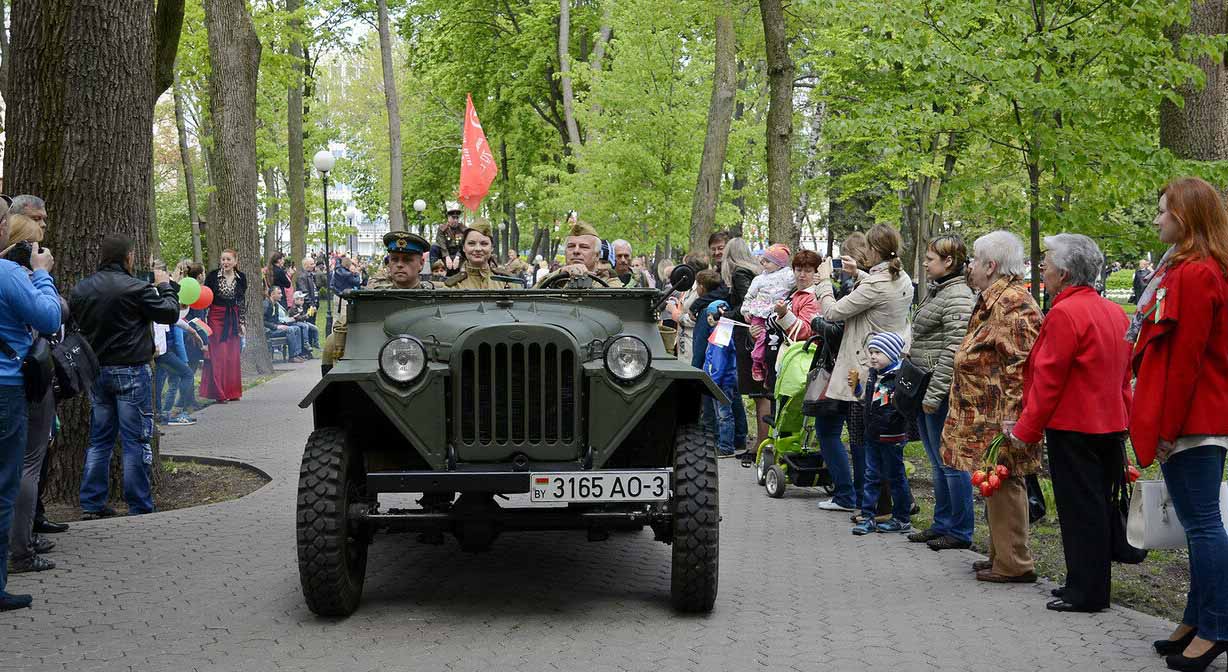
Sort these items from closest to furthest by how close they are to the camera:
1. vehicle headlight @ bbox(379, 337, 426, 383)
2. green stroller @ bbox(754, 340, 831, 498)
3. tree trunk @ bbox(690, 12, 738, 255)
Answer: vehicle headlight @ bbox(379, 337, 426, 383)
green stroller @ bbox(754, 340, 831, 498)
tree trunk @ bbox(690, 12, 738, 255)

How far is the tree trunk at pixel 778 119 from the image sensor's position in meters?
16.6

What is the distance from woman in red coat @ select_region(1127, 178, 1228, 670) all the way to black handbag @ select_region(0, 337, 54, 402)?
220 inches

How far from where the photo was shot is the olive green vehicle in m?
6.31

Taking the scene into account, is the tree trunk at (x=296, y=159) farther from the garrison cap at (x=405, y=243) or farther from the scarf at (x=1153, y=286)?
the scarf at (x=1153, y=286)

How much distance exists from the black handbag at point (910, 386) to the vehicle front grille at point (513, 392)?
271 cm

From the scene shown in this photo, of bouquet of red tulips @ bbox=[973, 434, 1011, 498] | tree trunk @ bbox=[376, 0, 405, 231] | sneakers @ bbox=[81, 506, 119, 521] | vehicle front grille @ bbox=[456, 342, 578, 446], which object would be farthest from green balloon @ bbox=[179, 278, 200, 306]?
tree trunk @ bbox=[376, 0, 405, 231]

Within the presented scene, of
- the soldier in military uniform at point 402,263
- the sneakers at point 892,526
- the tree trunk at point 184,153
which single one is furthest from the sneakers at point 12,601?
the tree trunk at point 184,153

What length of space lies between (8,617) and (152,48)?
537 cm

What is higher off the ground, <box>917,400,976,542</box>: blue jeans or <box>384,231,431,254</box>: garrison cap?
<box>384,231,431,254</box>: garrison cap

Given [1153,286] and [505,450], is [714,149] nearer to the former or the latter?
[505,450]

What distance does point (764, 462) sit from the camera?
10930 mm

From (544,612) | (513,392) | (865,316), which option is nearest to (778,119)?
(865,316)

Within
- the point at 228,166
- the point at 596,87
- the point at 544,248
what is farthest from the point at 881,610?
the point at 544,248

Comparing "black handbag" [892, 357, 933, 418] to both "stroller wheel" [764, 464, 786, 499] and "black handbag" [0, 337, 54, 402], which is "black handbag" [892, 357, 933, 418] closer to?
"stroller wheel" [764, 464, 786, 499]
